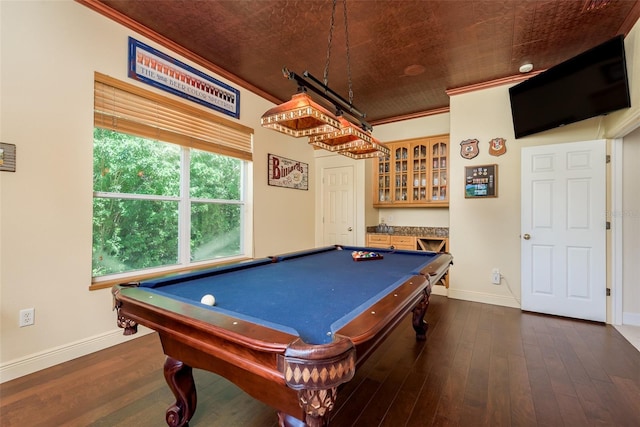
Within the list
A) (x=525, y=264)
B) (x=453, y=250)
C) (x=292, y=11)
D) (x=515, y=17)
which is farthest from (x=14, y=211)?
(x=525, y=264)

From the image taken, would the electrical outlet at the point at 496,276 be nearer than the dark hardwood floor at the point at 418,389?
No

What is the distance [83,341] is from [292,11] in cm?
319

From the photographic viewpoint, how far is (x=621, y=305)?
289 centimetres

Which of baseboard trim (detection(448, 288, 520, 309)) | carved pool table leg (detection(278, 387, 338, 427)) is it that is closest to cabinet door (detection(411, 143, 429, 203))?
baseboard trim (detection(448, 288, 520, 309))

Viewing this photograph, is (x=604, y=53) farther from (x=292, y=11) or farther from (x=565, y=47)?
(x=292, y=11)

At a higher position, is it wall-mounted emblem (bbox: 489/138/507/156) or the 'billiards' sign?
wall-mounted emblem (bbox: 489/138/507/156)

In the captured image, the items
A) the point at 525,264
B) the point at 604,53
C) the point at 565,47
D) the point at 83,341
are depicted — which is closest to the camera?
the point at 83,341

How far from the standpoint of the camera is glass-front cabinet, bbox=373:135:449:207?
14.2 ft

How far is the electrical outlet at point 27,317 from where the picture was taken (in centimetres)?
197

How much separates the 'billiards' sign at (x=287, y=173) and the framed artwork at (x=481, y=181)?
250 cm

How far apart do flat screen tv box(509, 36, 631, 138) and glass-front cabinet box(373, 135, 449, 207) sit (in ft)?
3.72

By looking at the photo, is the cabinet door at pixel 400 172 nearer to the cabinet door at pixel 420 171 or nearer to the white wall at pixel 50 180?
the cabinet door at pixel 420 171

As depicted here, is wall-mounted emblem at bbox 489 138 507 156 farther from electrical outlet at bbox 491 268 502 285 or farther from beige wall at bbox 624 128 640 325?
electrical outlet at bbox 491 268 502 285

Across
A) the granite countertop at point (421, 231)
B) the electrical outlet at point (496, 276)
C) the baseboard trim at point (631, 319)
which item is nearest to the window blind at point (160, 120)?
the granite countertop at point (421, 231)
